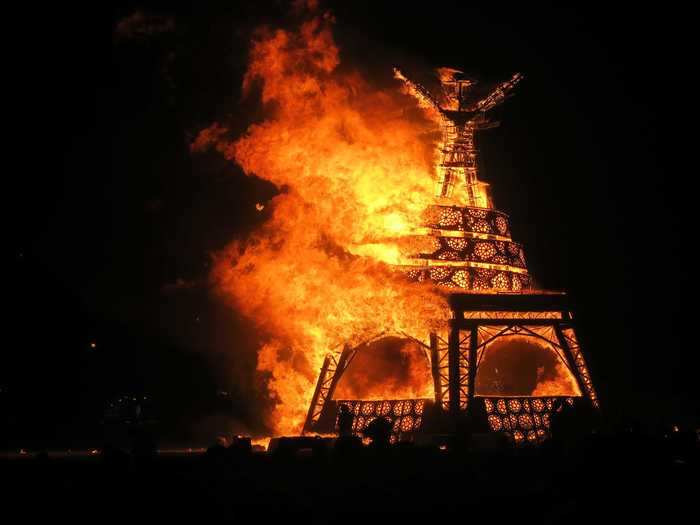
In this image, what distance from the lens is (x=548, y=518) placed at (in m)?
14.4

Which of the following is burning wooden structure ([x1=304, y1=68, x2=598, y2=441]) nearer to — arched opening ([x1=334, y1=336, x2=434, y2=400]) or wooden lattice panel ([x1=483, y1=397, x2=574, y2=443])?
wooden lattice panel ([x1=483, y1=397, x2=574, y2=443])

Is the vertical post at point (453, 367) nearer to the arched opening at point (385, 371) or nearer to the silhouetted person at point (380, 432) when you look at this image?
the arched opening at point (385, 371)

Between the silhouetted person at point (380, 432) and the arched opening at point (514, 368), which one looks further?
the arched opening at point (514, 368)

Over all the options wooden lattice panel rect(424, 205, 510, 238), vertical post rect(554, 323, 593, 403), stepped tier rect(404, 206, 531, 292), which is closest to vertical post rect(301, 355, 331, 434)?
stepped tier rect(404, 206, 531, 292)

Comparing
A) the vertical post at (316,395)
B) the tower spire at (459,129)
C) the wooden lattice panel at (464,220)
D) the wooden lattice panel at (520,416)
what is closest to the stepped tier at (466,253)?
the wooden lattice panel at (464,220)

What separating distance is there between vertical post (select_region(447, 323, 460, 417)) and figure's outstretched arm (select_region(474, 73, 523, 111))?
15290 mm

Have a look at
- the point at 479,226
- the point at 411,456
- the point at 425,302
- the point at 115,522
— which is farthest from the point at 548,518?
the point at 479,226

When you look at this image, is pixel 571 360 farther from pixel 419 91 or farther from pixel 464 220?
pixel 419 91

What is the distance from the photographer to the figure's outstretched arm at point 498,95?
149ft

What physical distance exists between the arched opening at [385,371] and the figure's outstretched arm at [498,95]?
14.9 m

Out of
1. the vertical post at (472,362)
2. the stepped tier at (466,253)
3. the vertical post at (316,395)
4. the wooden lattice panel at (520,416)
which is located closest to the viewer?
the wooden lattice panel at (520,416)

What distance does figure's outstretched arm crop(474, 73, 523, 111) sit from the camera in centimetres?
4534

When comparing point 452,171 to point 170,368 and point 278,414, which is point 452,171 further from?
point 170,368

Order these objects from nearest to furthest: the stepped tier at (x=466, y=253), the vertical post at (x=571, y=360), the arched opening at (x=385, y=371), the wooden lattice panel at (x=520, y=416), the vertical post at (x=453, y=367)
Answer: the wooden lattice panel at (x=520, y=416) < the vertical post at (x=453, y=367) < the vertical post at (x=571, y=360) < the stepped tier at (x=466, y=253) < the arched opening at (x=385, y=371)
